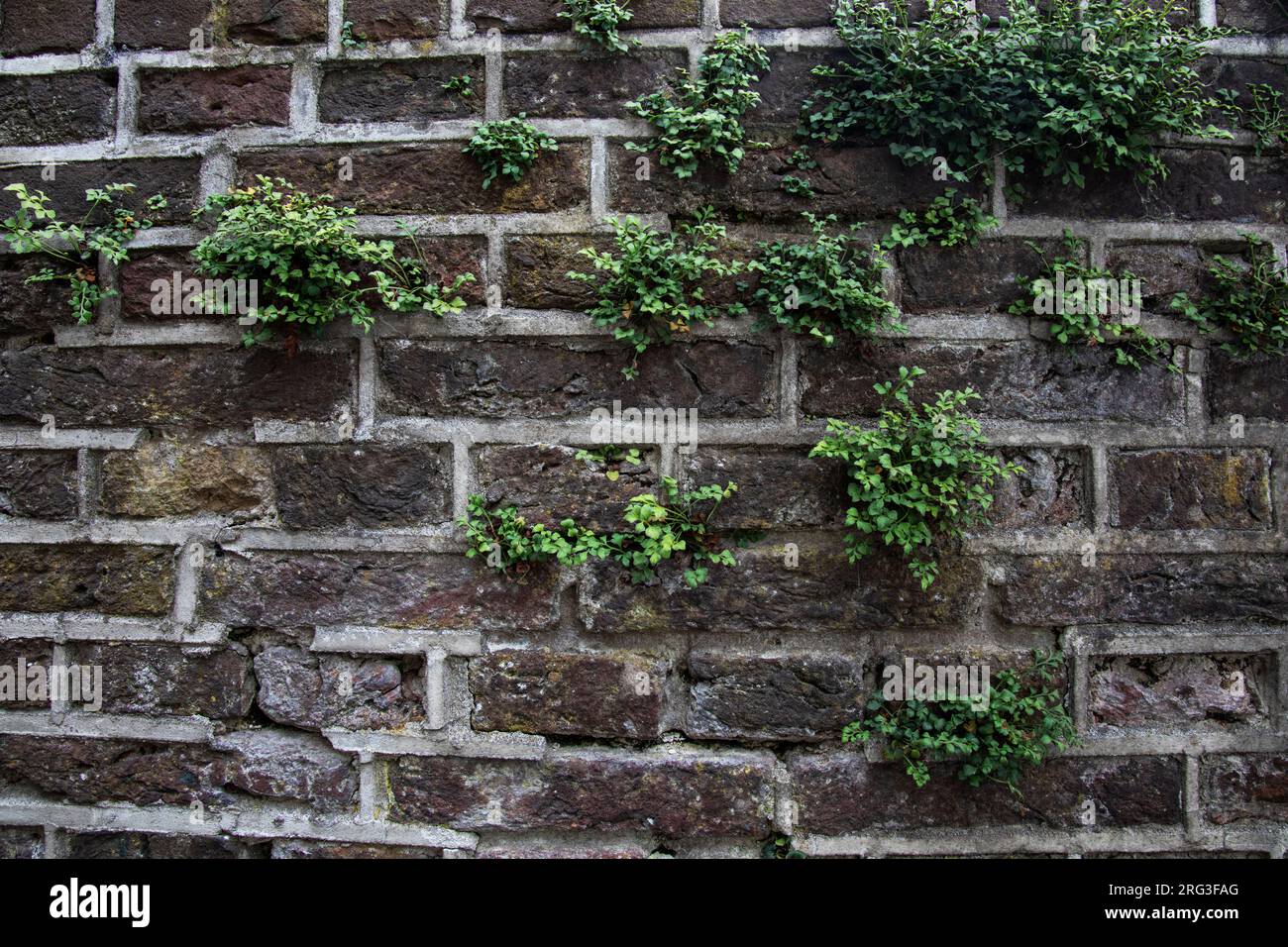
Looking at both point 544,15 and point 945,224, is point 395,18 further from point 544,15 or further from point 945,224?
point 945,224

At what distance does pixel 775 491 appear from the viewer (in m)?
2.12

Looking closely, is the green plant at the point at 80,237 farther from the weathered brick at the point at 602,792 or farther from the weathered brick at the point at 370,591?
the weathered brick at the point at 602,792

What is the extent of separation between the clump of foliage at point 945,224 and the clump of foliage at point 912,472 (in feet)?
1.23

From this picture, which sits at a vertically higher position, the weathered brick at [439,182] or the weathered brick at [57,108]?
the weathered brick at [57,108]

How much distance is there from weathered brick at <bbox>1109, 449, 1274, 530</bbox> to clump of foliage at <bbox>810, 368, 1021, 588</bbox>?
13.8 inches

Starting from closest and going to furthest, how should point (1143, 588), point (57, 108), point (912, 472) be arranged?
point (912, 472), point (1143, 588), point (57, 108)

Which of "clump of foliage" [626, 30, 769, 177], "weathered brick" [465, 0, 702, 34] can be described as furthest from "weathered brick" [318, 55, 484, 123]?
"clump of foliage" [626, 30, 769, 177]

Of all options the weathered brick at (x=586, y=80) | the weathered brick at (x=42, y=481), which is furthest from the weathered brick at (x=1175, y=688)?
the weathered brick at (x=42, y=481)

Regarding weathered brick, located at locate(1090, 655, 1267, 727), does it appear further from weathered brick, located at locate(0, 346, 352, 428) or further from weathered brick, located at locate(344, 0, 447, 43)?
weathered brick, located at locate(344, 0, 447, 43)

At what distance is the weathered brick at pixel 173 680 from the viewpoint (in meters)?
2.20

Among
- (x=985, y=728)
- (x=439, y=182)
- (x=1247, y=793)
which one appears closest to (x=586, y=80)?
(x=439, y=182)

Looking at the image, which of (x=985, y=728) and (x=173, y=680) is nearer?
(x=985, y=728)

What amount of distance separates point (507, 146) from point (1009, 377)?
5.03 ft
